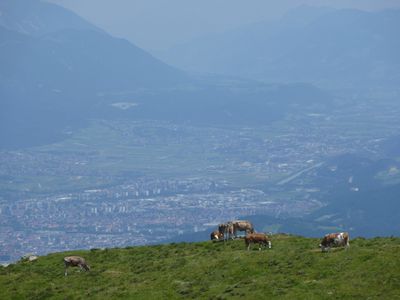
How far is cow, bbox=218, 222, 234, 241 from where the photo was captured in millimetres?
45628

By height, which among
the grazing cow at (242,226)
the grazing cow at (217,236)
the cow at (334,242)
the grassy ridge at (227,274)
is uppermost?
the grazing cow at (242,226)

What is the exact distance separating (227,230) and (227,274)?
10.00m

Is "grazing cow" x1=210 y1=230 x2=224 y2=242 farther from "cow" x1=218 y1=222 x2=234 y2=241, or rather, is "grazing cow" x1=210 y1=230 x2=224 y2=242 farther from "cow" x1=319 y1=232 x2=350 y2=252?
"cow" x1=319 y1=232 x2=350 y2=252

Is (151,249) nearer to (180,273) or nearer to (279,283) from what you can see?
(180,273)

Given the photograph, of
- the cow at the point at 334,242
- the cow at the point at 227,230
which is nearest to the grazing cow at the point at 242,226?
the cow at the point at 227,230

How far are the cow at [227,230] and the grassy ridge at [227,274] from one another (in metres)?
1.08

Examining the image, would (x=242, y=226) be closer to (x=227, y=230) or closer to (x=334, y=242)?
(x=227, y=230)

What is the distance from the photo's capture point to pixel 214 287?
34188 millimetres

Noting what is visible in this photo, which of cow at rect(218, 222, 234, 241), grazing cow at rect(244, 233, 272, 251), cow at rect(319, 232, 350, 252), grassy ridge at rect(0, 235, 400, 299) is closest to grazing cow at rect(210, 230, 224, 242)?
cow at rect(218, 222, 234, 241)

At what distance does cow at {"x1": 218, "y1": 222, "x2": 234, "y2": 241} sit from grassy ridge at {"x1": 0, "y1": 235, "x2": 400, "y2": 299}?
1077mm

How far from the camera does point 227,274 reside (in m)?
35.9

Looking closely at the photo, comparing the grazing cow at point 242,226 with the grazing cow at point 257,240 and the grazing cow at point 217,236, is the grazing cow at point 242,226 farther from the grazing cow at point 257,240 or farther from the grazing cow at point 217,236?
the grazing cow at point 257,240

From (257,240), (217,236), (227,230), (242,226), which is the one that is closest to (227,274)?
(257,240)

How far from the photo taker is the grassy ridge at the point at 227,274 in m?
31.4
